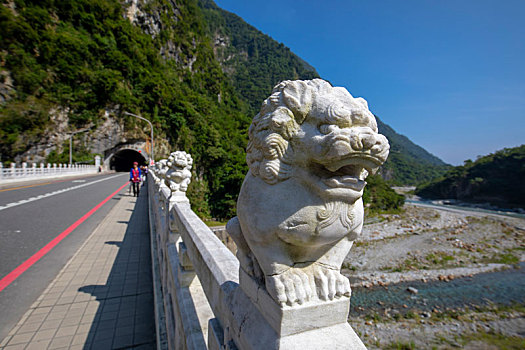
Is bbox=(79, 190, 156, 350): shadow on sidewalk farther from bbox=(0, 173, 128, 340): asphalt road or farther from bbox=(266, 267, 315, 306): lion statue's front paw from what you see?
bbox=(266, 267, 315, 306): lion statue's front paw

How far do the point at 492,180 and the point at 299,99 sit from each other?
68.3 metres

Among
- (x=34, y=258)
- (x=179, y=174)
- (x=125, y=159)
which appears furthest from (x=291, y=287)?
(x=125, y=159)

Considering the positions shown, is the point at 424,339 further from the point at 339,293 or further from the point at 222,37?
the point at 222,37

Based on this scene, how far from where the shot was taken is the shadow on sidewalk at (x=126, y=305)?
3.77 m

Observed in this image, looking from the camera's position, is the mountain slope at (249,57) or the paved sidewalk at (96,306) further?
the mountain slope at (249,57)

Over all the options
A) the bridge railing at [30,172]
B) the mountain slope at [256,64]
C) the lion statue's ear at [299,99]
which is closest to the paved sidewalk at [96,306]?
Result: the lion statue's ear at [299,99]

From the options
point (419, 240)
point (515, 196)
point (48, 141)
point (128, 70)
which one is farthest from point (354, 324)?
point (515, 196)

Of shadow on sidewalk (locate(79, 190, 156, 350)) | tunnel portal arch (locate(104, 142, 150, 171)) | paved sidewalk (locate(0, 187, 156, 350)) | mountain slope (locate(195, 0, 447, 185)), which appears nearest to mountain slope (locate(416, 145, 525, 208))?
mountain slope (locate(195, 0, 447, 185))

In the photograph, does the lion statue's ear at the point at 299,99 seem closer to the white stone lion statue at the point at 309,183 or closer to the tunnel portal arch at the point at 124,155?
the white stone lion statue at the point at 309,183

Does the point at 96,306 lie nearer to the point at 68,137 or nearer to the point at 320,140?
the point at 320,140

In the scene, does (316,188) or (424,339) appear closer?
(316,188)

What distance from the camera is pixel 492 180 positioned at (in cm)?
5100

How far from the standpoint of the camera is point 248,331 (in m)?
1.07

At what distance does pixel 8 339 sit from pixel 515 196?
2638 inches
